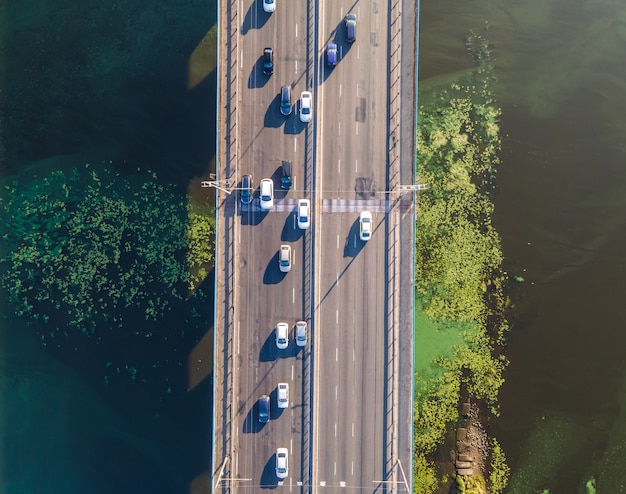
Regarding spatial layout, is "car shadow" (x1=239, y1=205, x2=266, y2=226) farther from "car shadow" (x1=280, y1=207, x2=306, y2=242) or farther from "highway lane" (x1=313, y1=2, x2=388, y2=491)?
"highway lane" (x1=313, y1=2, x2=388, y2=491)

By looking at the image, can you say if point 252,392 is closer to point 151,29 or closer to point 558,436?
point 558,436

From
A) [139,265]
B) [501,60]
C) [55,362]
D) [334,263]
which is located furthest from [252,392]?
[501,60]

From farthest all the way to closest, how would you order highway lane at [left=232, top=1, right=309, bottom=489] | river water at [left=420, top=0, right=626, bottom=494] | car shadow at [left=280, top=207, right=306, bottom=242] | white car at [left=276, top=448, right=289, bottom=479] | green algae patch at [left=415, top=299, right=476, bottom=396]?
1. green algae patch at [left=415, top=299, right=476, bottom=396]
2. river water at [left=420, top=0, right=626, bottom=494]
3. car shadow at [left=280, top=207, right=306, bottom=242]
4. highway lane at [left=232, top=1, right=309, bottom=489]
5. white car at [left=276, top=448, right=289, bottom=479]

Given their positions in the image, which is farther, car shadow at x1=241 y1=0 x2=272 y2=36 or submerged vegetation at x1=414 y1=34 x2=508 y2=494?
submerged vegetation at x1=414 y1=34 x2=508 y2=494

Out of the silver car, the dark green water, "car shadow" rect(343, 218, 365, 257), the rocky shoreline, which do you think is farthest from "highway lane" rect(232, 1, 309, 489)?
the rocky shoreline

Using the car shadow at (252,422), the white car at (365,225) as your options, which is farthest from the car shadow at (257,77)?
the car shadow at (252,422)

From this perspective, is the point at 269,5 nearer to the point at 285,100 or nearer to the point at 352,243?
the point at 285,100
